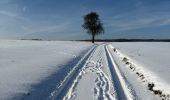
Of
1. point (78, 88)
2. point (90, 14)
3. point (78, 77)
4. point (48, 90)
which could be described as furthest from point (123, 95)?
point (90, 14)

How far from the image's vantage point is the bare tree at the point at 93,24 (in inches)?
3285

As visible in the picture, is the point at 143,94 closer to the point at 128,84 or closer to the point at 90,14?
the point at 128,84

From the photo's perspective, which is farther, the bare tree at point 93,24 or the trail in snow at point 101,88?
the bare tree at point 93,24

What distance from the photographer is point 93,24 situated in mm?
83562

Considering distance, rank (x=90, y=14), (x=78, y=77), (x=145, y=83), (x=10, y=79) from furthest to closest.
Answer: (x=90, y=14), (x=78, y=77), (x=145, y=83), (x=10, y=79)

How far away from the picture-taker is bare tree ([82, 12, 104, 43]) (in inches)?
3285

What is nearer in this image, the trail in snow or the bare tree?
the trail in snow

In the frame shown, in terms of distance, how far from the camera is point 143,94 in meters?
8.85

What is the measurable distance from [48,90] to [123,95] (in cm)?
246

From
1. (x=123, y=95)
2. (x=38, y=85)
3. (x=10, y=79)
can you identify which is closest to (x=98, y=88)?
(x=123, y=95)

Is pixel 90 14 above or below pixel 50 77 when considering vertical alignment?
above

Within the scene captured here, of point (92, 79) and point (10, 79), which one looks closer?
point (10, 79)

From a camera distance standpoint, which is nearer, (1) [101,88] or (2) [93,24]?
(1) [101,88]

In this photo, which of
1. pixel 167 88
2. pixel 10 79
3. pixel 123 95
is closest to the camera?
pixel 123 95
